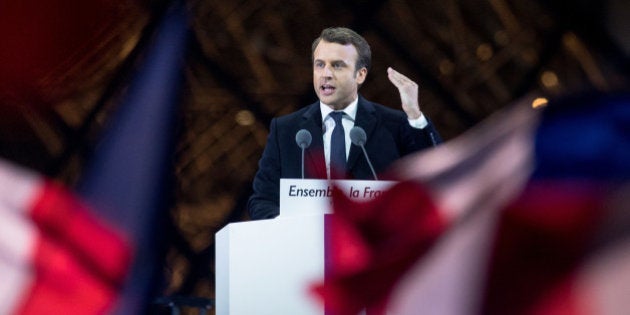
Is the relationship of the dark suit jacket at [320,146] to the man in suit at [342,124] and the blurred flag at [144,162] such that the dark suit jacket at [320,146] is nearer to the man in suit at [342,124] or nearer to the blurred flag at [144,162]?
the man in suit at [342,124]

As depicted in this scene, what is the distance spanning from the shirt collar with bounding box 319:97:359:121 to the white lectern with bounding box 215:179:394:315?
0.60m

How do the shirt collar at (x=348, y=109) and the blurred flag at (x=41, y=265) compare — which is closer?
the blurred flag at (x=41, y=265)

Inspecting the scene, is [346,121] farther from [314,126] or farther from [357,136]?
[357,136]

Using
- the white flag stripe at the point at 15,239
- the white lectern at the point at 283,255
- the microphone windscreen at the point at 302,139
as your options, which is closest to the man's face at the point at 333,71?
the microphone windscreen at the point at 302,139

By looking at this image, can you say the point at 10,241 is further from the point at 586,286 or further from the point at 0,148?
the point at 0,148

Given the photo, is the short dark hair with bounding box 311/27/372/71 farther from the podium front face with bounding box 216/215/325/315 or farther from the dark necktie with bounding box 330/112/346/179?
the podium front face with bounding box 216/215/325/315

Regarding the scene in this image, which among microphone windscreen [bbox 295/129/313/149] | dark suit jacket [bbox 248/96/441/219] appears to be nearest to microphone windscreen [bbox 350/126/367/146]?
microphone windscreen [bbox 295/129/313/149]

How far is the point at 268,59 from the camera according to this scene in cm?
317

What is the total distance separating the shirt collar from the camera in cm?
192

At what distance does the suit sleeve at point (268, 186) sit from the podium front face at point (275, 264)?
0.40 meters

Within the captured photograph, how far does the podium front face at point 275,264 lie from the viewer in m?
1.14

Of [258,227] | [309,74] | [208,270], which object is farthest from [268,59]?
[258,227]

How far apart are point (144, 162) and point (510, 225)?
4.34ft

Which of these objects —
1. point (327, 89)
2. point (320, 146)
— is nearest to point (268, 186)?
point (320, 146)
